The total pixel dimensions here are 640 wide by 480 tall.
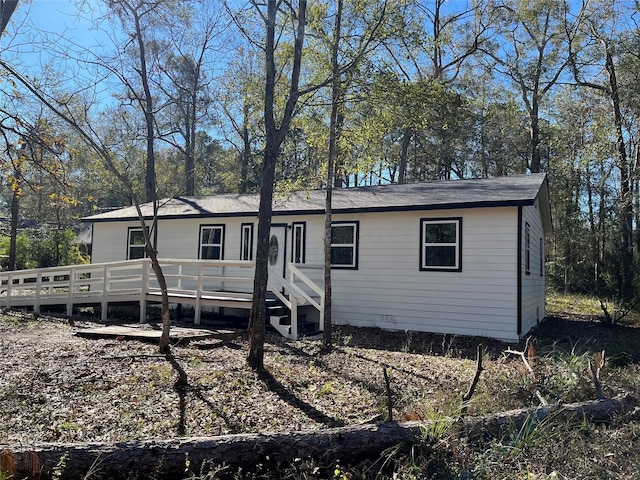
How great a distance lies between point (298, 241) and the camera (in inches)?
474

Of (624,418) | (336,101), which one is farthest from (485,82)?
(624,418)

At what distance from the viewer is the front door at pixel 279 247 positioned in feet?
40.1

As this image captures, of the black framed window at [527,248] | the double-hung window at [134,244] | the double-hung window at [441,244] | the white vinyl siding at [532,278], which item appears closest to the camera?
the double-hung window at [441,244]

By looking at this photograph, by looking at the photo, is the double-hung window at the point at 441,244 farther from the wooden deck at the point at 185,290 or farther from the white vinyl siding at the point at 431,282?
the wooden deck at the point at 185,290

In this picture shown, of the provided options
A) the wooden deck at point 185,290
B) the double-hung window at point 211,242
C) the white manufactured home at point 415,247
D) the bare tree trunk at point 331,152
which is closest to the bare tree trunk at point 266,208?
the bare tree trunk at point 331,152

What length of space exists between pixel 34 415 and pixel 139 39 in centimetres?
506

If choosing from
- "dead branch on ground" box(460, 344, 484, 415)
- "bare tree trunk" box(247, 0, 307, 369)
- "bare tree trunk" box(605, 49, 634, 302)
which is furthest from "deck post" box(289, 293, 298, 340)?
"bare tree trunk" box(605, 49, 634, 302)

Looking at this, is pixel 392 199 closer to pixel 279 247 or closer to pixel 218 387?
Result: pixel 279 247

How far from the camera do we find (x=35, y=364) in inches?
235

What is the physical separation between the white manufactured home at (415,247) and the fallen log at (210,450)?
6.02 meters

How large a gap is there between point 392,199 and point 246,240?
407 cm

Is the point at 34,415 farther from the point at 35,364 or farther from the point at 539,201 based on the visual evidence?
the point at 539,201

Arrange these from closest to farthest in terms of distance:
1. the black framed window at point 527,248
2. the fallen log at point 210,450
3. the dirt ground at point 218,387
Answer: the fallen log at point 210,450 < the dirt ground at point 218,387 < the black framed window at point 527,248

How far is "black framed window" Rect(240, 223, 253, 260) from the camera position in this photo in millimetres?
12602
